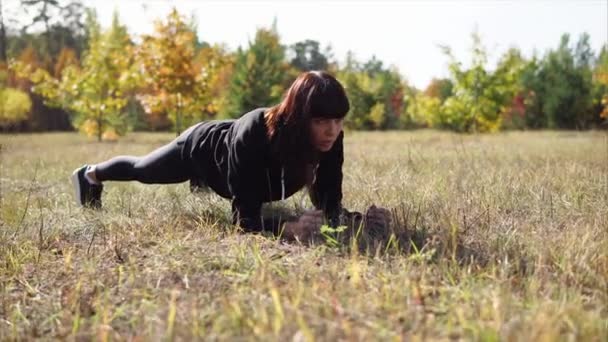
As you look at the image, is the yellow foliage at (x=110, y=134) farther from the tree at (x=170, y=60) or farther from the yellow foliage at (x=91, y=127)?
the tree at (x=170, y=60)

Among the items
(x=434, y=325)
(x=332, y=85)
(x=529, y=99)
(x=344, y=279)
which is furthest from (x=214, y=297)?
(x=529, y=99)

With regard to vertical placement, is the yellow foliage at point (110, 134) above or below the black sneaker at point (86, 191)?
above

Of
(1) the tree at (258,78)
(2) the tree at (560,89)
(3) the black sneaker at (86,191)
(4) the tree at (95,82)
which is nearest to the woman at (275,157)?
(3) the black sneaker at (86,191)

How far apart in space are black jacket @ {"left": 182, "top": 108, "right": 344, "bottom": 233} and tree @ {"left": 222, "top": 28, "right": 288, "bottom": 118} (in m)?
18.9

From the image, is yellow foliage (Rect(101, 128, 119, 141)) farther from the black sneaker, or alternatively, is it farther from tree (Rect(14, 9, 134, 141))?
the black sneaker

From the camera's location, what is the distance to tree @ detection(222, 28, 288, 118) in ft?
73.0

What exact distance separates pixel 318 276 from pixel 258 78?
21.4 metres

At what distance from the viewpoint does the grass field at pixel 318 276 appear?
1420mm

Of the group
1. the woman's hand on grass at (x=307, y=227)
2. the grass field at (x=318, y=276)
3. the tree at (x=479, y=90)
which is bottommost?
the grass field at (x=318, y=276)

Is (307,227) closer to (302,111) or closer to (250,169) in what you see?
(250,169)

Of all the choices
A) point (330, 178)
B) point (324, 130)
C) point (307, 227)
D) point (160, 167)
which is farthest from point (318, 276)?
point (160, 167)

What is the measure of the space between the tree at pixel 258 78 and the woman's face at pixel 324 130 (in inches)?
766

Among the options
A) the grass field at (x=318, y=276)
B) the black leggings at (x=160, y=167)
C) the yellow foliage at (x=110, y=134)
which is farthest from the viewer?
the yellow foliage at (x=110, y=134)

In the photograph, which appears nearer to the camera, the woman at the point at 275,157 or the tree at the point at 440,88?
the woman at the point at 275,157
